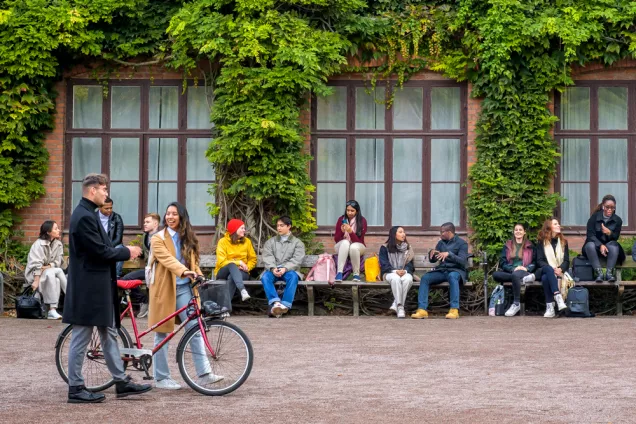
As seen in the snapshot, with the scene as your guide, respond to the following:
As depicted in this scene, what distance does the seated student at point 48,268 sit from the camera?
53.8 ft

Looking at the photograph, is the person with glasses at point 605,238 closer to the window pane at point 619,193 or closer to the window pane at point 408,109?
the window pane at point 619,193

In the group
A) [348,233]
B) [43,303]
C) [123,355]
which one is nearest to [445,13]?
[348,233]

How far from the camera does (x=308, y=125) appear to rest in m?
18.5

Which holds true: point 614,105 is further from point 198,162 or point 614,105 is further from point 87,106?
point 87,106

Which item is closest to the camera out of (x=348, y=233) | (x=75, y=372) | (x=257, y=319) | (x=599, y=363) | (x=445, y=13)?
(x=75, y=372)

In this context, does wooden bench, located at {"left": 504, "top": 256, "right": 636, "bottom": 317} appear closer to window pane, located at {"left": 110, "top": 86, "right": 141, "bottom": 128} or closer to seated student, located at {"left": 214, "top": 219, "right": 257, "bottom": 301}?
seated student, located at {"left": 214, "top": 219, "right": 257, "bottom": 301}

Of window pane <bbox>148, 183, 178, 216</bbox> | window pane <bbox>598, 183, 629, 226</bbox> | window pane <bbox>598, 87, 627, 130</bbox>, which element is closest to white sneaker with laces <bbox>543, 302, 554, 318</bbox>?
window pane <bbox>598, 183, 629, 226</bbox>

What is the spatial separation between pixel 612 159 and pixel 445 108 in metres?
2.73

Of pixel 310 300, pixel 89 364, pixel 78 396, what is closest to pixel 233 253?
pixel 310 300

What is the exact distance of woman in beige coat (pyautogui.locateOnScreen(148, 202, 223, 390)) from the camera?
A: 9.51m

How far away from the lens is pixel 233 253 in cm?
1677

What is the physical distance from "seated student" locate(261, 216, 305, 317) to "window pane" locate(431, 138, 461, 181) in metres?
2.87

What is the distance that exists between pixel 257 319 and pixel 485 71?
532cm

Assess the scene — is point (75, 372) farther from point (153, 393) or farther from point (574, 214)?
point (574, 214)
